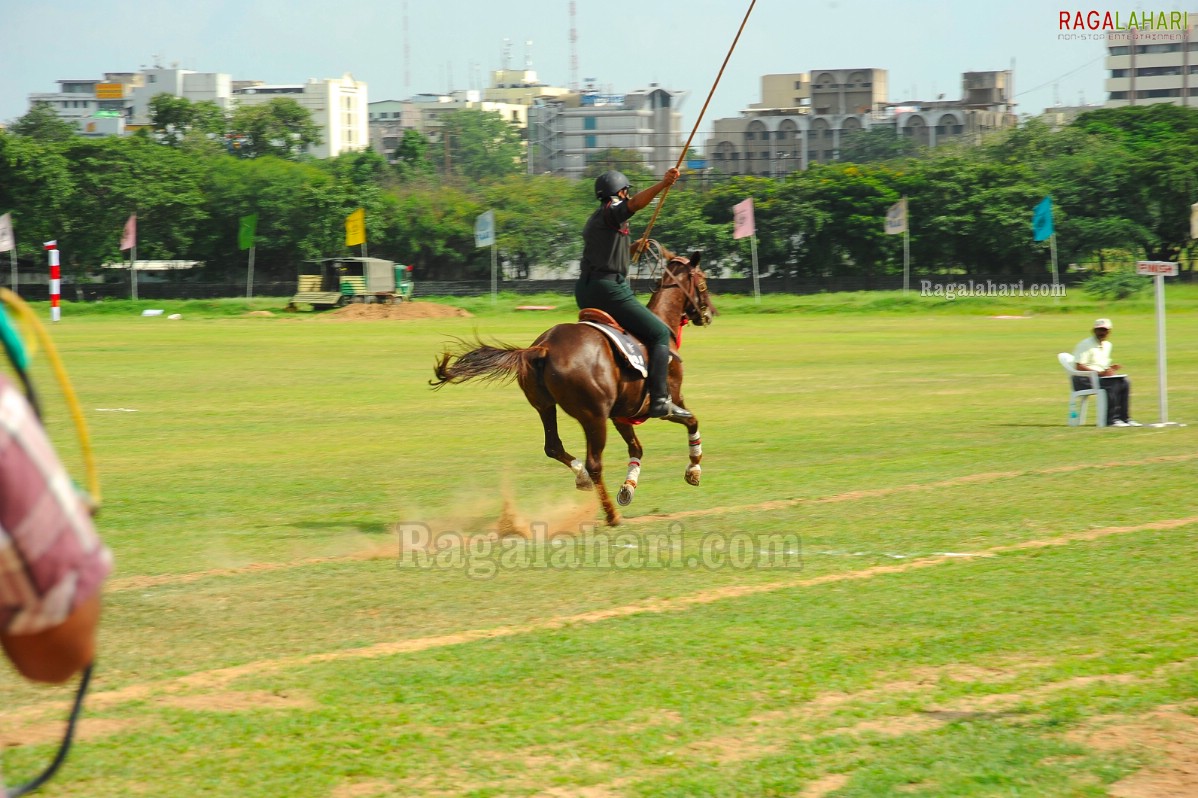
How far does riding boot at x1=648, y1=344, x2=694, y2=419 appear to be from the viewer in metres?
12.1

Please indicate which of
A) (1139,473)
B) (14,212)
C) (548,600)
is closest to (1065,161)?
(14,212)

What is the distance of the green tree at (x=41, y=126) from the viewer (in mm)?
116850

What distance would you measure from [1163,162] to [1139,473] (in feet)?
239

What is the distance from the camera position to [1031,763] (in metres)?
5.18

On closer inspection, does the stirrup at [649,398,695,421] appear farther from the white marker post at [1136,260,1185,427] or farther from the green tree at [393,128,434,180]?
the green tree at [393,128,434,180]

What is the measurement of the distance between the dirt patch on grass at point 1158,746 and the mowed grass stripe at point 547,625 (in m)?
2.91

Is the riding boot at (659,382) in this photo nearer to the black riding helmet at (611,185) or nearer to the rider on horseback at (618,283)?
the rider on horseback at (618,283)

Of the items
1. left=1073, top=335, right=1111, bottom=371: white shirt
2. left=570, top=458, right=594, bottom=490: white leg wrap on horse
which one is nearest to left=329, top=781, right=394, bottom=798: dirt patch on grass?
left=570, top=458, right=594, bottom=490: white leg wrap on horse

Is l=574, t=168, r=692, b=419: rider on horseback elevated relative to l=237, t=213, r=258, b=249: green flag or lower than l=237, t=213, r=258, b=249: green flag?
lower

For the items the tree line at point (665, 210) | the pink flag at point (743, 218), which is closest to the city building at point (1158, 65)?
the tree line at point (665, 210)

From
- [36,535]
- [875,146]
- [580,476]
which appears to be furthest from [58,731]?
[875,146]

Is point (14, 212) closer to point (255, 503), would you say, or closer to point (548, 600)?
point (255, 503)

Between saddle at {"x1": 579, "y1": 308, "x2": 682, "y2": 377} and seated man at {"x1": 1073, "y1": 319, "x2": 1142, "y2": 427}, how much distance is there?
381 inches

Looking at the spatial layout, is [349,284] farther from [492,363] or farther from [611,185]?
[492,363]
